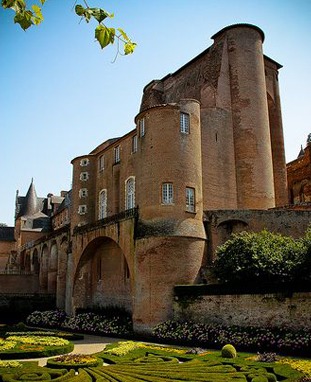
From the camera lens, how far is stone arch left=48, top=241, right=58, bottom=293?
126ft

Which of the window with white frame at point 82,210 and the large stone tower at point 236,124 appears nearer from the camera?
the large stone tower at point 236,124

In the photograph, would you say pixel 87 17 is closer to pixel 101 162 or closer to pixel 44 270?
pixel 101 162

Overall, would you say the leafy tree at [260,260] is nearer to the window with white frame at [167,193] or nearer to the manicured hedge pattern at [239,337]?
the manicured hedge pattern at [239,337]

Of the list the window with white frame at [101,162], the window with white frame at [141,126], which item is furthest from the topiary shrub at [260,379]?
the window with white frame at [101,162]

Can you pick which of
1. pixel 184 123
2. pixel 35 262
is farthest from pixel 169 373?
pixel 35 262

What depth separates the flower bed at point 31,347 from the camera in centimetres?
1516

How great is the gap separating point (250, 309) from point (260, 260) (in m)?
2.56

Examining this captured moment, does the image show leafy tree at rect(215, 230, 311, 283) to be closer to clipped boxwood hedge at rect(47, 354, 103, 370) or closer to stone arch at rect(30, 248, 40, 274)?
clipped boxwood hedge at rect(47, 354, 103, 370)

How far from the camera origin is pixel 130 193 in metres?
30.2

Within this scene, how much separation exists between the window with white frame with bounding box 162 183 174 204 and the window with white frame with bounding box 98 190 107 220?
10435mm

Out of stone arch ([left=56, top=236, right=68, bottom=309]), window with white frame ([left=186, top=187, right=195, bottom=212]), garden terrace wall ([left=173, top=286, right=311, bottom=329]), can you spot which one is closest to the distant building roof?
stone arch ([left=56, top=236, right=68, bottom=309])

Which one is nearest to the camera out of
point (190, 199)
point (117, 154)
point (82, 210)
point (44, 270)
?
point (190, 199)

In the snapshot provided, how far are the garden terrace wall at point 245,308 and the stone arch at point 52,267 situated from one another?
19989 millimetres

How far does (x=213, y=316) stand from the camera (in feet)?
65.1
